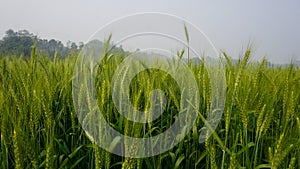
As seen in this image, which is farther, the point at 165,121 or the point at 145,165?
the point at 165,121

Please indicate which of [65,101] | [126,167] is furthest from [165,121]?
[126,167]

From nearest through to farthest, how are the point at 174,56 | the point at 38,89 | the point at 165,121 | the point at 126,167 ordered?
the point at 126,167
the point at 38,89
the point at 165,121
the point at 174,56

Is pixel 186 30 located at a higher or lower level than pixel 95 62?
higher

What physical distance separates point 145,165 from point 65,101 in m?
0.50

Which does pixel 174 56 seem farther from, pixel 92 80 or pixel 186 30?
pixel 92 80

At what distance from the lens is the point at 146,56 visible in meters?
1.40

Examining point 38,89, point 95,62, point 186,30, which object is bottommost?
point 38,89

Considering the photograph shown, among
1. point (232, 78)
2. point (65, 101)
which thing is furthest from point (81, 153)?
point (232, 78)

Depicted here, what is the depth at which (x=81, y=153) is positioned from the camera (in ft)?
3.11

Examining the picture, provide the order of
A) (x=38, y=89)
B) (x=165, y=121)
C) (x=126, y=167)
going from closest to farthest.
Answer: (x=126, y=167) → (x=38, y=89) → (x=165, y=121)

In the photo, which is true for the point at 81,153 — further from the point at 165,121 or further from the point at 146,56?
the point at 146,56

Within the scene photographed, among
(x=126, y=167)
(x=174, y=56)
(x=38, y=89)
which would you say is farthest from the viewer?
(x=174, y=56)

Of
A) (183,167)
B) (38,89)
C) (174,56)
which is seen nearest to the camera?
(38,89)

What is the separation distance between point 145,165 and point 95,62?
51cm
